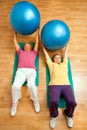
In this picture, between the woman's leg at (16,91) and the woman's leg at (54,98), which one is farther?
the woman's leg at (16,91)

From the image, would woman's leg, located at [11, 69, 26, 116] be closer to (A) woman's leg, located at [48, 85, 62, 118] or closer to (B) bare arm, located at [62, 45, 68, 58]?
(A) woman's leg, located at [48, 85, 62, 118]

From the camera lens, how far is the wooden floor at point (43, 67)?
235 cm

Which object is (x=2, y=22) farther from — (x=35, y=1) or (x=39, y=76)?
(x=39, y=76)

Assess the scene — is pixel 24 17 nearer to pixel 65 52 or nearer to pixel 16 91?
pixel 65 52

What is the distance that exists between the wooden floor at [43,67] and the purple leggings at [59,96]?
6.1 inches

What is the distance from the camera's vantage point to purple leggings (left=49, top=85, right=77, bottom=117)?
2.25m

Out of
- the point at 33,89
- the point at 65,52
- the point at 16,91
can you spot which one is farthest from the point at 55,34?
the point at 16,91

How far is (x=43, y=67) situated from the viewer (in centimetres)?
282

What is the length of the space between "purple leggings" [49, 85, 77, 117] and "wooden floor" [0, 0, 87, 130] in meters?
0.16

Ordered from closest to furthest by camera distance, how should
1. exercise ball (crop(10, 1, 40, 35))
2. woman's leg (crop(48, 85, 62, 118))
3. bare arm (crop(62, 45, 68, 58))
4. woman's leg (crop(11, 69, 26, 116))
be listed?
woman's leg (crop(48, 85, 62, 118)) < woman's leg (crop(11, 69, 26, 116)) < exercise ball (crop(10, 1, 40, 35)) < bare arm (crop(62, 45, 68, 58))

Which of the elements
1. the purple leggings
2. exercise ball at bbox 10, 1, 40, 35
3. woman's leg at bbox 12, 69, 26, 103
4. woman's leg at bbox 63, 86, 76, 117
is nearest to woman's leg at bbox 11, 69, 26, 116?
woman's leg at bbox 12, 69, 26, 103

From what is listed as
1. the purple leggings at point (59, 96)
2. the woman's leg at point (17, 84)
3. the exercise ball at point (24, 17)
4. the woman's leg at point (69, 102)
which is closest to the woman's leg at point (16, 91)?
the woman's leg at point (17, 84)

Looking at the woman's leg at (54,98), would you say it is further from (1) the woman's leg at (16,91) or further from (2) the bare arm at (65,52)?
(2) the bare arm at (65,52)

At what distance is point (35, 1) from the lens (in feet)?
12.3
